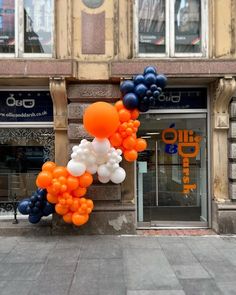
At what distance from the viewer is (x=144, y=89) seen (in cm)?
727

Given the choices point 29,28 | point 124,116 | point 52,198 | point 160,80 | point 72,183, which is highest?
point 29,28

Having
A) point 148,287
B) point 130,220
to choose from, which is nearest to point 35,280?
point 148,287

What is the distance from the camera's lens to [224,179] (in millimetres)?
8266

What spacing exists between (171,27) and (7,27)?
11.8ft

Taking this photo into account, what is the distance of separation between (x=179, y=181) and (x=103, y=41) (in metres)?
3.60

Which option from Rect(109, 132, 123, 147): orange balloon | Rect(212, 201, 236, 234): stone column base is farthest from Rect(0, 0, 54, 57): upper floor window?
Rect(212, 201, 236, 234): stone column base

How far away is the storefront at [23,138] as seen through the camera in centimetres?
850

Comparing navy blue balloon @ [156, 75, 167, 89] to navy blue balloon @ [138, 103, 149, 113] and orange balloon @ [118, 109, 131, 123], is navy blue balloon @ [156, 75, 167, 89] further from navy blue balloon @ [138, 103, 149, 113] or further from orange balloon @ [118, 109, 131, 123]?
orange balloon @ [118, 109, 131, 123]

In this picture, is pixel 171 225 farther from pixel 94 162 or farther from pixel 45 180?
pixel 45 180

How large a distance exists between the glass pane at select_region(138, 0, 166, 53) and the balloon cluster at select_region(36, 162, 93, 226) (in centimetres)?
322

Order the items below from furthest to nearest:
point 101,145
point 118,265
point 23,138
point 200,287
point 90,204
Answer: point 23,138, point 90,204, point 101,145, point 118,265, point 200,287

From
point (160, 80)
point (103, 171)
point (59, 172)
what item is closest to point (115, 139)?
point (103, 171)

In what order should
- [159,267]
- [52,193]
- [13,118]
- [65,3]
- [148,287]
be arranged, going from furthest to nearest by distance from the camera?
[13,118] → [65,3] → [52,193] → [159,267] → [148,287]

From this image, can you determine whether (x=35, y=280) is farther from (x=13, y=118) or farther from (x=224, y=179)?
(x=224, y=179)
